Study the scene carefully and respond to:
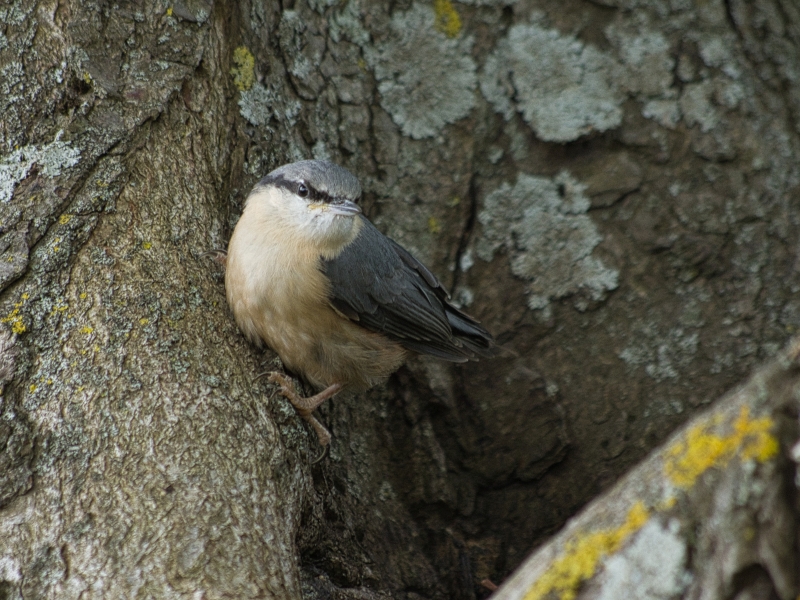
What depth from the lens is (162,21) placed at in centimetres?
263

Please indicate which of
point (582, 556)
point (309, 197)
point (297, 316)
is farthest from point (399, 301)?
point (582, 556)

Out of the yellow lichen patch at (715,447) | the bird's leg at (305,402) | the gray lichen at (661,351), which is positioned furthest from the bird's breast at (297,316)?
the yellow lichen patch at (715,447)

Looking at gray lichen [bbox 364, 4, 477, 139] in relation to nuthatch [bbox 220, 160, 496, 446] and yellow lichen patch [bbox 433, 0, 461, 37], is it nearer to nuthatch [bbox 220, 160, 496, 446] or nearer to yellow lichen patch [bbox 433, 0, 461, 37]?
yellow lichen patch [bbox 433, 0, 461, 37]

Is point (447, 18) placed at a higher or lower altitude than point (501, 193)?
higher

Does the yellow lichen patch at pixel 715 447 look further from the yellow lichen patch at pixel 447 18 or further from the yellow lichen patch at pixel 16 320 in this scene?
the yellow lichen patch at pixel 447 18

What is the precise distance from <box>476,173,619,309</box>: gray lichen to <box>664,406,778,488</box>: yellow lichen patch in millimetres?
1904

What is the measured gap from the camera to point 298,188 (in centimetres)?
275

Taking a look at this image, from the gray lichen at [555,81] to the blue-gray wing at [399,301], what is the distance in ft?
2.50

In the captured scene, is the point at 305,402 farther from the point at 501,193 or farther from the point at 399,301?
the point at 501,193

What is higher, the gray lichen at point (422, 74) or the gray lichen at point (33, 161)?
the gray lichen at point (422, 74)

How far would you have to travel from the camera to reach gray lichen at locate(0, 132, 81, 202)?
239 centimetres

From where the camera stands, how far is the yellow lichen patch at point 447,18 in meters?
3.11

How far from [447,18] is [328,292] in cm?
121

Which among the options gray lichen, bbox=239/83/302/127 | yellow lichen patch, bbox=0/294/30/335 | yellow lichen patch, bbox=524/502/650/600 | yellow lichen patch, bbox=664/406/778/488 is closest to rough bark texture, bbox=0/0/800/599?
gray lichen, bbox=239/83/302/127
